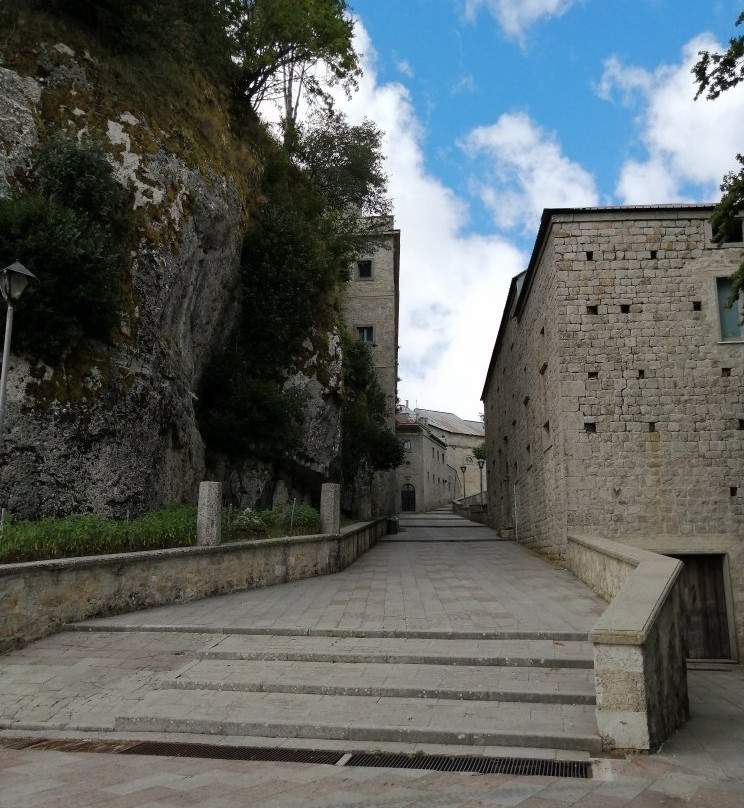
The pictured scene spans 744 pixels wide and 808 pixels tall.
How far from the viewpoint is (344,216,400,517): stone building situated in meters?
36.1

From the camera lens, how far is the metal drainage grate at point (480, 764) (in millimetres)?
4172

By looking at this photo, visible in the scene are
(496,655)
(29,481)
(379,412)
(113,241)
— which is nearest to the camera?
(496,655)

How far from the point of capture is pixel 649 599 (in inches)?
206

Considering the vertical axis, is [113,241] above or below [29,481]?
above

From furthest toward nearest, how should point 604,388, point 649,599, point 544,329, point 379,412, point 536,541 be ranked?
point 379,412 < point 536,541 < point 544,329 < point 604,388 < point 649,599

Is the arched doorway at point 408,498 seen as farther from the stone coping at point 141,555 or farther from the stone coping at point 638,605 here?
the stone coping at point 638,605

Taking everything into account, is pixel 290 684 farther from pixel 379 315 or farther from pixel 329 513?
pixel 379 315

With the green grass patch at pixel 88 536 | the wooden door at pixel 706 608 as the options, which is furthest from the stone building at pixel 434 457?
the green grass patch at pixel 88 536

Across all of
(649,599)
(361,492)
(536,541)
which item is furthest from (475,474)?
(649,599)

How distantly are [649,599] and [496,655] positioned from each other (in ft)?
5.39

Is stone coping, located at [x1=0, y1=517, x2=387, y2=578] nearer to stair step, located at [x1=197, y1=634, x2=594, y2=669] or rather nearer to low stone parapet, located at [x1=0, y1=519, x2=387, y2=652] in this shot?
low stone parapet, located at [x1=0, y1=519, x2=387, y2=652]

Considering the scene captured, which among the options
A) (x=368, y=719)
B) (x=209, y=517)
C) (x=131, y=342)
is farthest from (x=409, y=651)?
(x=131, y=342)

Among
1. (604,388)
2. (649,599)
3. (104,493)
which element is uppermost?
(604,388)

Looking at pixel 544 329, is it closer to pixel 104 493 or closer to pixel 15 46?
pixel 104 493
